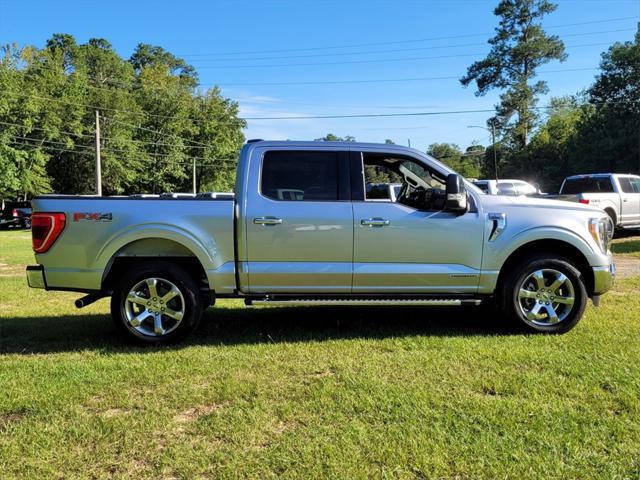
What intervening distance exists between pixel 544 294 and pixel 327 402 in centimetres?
275

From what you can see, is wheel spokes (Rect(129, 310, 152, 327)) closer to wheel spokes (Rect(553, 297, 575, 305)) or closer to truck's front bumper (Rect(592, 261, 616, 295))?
wheel spokes (Rect(553, 297, 575, 305))

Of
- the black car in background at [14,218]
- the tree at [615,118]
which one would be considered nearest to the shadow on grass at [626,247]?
the tree at [615,118]

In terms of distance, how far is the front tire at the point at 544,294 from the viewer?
511 centimetres

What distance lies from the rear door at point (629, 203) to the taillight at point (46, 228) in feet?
50.4

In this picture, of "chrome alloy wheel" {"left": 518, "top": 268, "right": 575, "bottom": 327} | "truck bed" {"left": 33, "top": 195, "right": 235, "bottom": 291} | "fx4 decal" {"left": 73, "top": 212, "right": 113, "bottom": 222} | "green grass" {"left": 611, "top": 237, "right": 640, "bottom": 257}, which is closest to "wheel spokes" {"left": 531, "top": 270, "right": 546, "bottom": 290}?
"chrome alloy wheel" {"left": 518, "top": 268, "right": 575, "bottom": 327}

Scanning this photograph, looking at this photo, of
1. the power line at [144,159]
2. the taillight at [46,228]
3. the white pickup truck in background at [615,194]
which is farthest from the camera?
the power line at [144,159]

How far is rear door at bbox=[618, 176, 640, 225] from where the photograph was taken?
15.3 m

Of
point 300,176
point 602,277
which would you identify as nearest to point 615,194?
point 602,277

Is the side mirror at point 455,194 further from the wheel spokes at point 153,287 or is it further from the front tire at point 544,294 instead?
the wheel spokes at point 153,287

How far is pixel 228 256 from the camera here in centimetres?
496

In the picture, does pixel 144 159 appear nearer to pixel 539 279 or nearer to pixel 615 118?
pixel 615 118

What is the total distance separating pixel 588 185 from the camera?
52.4 ft

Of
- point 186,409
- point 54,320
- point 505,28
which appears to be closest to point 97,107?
point 505,28

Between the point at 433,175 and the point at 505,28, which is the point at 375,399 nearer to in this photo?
the point at 433,175
